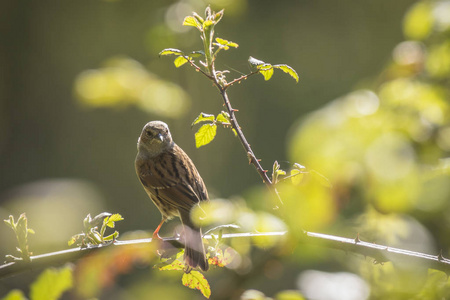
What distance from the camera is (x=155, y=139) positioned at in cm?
289

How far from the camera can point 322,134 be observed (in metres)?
1.01

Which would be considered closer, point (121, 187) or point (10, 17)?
point (121, 187)

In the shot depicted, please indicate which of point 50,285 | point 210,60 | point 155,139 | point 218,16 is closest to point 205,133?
point 210,60

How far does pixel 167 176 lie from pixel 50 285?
1890 mm

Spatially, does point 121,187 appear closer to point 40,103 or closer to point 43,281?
point 40,103

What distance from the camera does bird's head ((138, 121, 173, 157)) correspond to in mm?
2911

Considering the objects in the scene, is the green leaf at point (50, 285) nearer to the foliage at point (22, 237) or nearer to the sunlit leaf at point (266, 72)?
the foliage at point (22, 237)

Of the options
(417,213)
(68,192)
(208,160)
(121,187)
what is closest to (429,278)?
(417,213)

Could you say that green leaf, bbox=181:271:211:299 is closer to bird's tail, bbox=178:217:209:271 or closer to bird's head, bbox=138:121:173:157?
bird's tail, bbox=178:217:209:271

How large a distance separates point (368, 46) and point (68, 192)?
536cm

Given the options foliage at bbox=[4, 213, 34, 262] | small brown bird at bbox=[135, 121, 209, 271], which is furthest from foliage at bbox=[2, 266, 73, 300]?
small brown bird at bbox=[135, 121, 209, 271]

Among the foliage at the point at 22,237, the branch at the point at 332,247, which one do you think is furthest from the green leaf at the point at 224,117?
the foliage at the point at 22,237

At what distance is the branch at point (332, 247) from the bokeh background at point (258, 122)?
3 centimetres

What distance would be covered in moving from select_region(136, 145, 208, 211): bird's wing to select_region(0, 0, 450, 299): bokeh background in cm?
27
